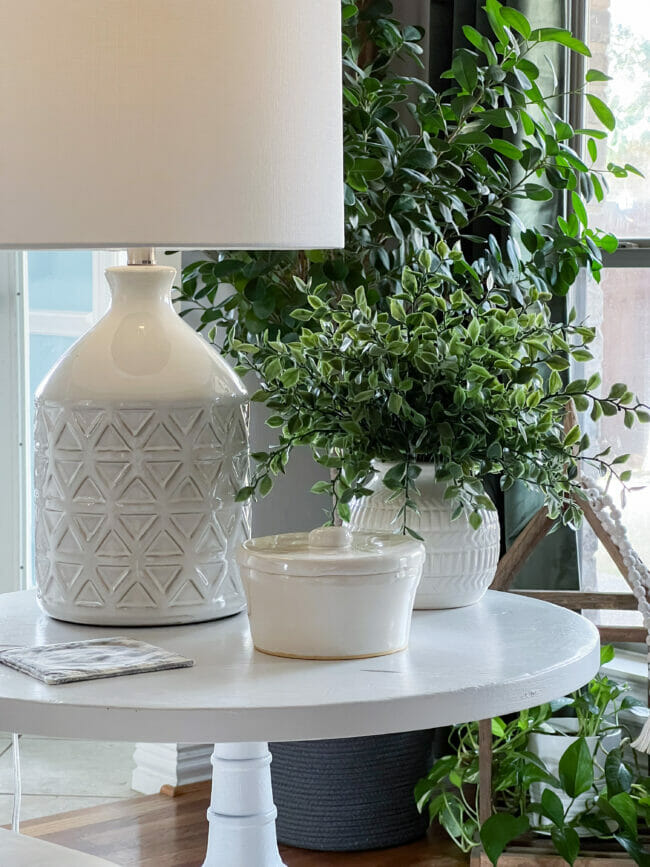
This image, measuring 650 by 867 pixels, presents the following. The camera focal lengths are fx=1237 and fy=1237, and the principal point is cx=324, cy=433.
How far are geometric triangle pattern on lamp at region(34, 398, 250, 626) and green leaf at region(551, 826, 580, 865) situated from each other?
0.91m

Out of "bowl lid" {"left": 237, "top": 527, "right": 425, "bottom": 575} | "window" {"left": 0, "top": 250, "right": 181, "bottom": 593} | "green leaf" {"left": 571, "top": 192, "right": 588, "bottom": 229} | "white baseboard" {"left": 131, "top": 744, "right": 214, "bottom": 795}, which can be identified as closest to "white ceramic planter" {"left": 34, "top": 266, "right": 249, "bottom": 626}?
"bowl lid" {"left": 237, "top": 527, "right": 425, "bottom": 575}

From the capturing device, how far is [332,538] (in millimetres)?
1137

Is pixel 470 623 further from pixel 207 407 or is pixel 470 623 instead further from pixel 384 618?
pixel 207 407

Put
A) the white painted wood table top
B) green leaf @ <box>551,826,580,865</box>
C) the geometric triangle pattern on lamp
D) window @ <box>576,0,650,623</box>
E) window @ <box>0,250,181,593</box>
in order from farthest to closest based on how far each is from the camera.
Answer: window @ <box>0,250,181,593</box>, window @ <box>576,0,650,623</box>, green leaf @ <box>551,826,580,865</box>, the geometric triangle pattern on lamp, the white painted wood table top

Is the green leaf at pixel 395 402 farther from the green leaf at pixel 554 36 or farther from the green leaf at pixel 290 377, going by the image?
the green leaf at pixel 554 36

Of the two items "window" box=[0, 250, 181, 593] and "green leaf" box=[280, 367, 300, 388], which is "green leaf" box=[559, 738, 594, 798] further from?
"window" box=[0, 250, 181, 593]

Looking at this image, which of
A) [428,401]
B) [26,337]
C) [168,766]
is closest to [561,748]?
[168,766]

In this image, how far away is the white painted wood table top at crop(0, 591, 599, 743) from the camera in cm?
96

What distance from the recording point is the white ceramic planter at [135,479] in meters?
1.22

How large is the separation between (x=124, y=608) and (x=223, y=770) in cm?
20

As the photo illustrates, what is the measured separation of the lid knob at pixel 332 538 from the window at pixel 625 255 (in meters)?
1.29

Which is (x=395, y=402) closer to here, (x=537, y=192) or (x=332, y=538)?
(x=332, y=538)

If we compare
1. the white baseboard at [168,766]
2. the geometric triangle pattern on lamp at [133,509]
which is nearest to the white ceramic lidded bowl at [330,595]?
the geometric triangle pattern on lamp at [133,509]

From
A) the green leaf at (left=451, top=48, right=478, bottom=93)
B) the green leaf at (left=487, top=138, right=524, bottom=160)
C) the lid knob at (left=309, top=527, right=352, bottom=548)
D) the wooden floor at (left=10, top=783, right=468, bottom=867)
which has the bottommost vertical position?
the wooden floor at (left=10, top=783, right=468, bottom=867)
